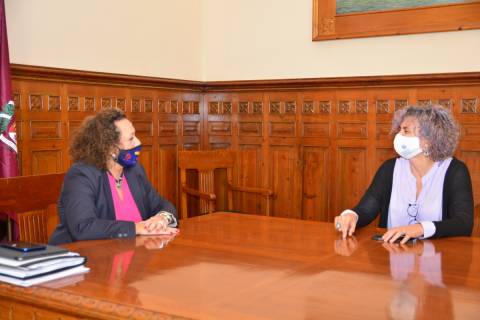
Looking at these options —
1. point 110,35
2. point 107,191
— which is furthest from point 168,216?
point 110,35

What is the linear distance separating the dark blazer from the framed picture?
276cm

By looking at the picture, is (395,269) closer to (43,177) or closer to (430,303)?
(430,303)

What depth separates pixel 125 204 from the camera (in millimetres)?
3027

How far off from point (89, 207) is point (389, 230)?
52.8 inches

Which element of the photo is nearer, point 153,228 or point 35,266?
point 35,266

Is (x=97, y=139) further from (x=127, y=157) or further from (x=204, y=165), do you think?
(x=204, y=165)

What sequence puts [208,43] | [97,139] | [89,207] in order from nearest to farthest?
1. [89,207]
2. [97,139]
3. [208,43]

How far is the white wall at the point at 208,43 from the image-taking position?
171 inches

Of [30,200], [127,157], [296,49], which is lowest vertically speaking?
[30,200]

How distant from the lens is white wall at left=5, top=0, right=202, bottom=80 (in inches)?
164

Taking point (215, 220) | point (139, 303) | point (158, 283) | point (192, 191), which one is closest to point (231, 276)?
point (158, 283)

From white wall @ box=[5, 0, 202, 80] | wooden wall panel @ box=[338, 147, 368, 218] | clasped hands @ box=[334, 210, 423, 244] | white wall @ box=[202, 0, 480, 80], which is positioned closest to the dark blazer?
clasped hands @ box=[334, 210, 423, 244]

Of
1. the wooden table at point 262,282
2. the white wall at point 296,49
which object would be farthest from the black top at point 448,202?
the white wall at point 296,49

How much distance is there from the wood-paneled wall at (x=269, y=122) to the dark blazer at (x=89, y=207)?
4.66 feet
